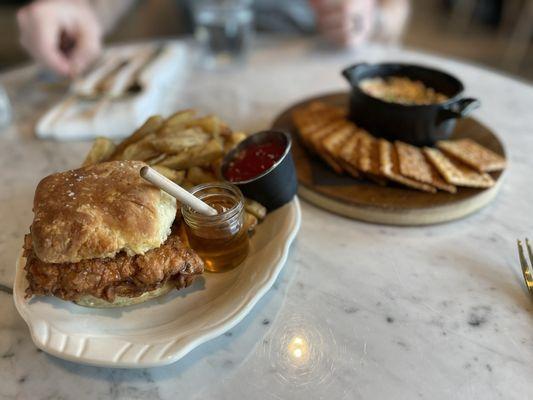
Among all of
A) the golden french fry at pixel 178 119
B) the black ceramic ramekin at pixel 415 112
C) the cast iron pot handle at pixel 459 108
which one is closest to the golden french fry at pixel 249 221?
the golden french fry at pixel 178 119

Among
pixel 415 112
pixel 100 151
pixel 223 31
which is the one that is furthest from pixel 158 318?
pixel 223 31

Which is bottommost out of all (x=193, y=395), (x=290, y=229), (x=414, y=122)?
(x=193, y=395)

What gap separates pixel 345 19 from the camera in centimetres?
277

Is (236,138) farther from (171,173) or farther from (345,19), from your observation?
(345,19)

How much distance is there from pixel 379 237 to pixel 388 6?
2.13 metres

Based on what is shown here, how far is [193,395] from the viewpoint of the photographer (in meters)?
1.06

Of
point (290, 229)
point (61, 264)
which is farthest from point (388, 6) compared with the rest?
point (61, 264)

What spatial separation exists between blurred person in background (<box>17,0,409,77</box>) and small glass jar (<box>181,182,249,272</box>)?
5.24 feet

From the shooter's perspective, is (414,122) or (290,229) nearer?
(290,229)

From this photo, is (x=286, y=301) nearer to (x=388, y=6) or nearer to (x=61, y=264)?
(x=61, y=264)

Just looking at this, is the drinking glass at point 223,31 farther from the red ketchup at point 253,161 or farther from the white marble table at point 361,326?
the red ketchup at point 253,161

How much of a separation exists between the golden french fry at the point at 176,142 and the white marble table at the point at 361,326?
0.51 m

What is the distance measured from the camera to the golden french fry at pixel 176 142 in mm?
1499

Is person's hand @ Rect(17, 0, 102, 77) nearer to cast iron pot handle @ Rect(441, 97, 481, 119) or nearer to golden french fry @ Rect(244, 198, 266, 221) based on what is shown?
golden french fry @ Rect(244, 198, 266, 221)
